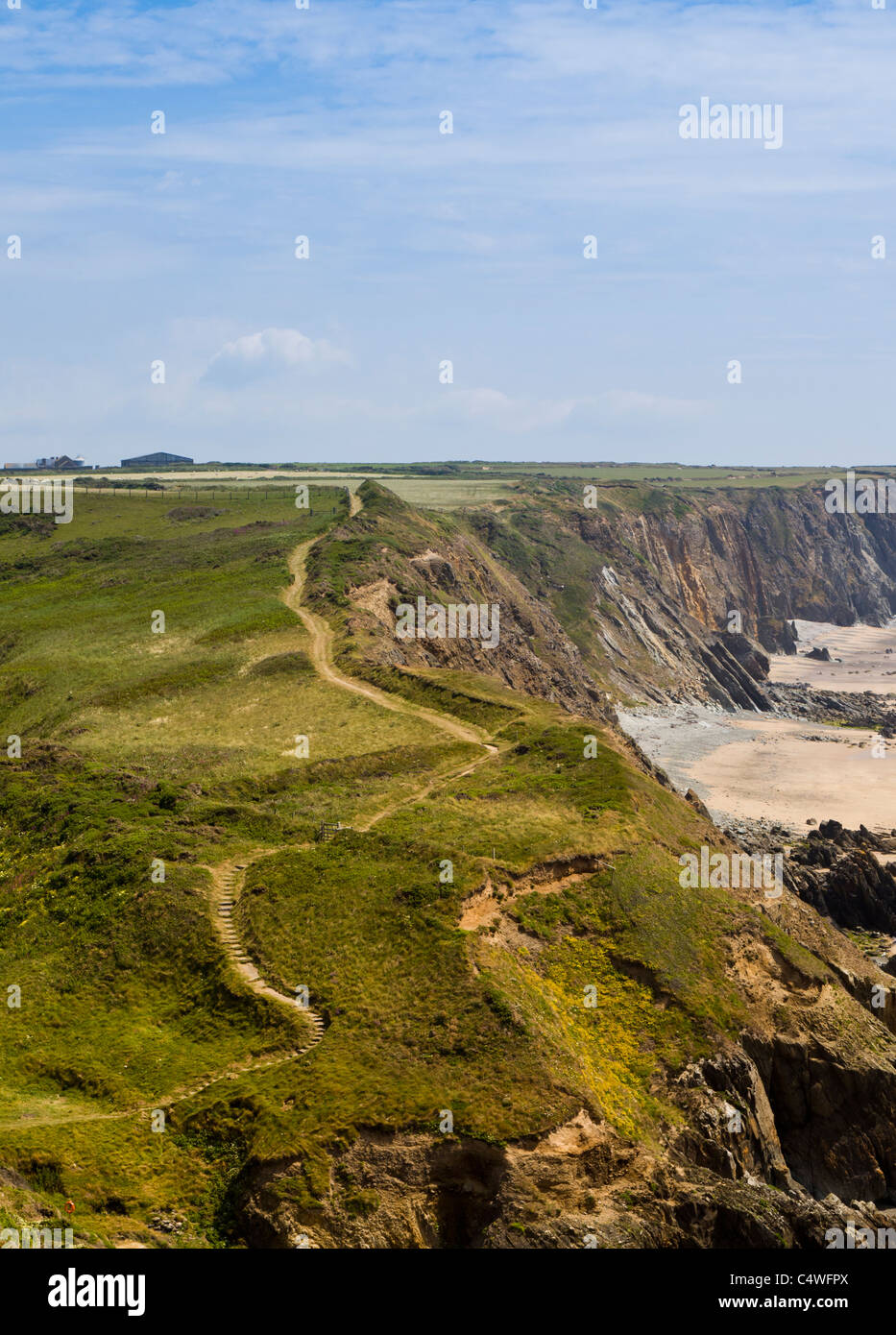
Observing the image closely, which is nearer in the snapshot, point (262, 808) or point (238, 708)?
point (262, 808)

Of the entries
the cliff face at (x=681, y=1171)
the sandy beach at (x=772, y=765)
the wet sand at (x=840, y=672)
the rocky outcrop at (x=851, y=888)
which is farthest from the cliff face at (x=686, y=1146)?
the wet sand at (x=840, y=672)

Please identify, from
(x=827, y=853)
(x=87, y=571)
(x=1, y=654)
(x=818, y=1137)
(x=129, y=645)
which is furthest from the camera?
(x=87, y=571)

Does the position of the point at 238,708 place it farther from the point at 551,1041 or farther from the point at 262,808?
the point at 551,1041

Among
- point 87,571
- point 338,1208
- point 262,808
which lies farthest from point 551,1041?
point 87,571

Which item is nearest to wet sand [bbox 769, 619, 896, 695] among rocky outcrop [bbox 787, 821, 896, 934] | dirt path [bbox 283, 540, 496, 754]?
rocky outcrop [bbox 787, 821, 896, 934]

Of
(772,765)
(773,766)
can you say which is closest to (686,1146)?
(773,766)

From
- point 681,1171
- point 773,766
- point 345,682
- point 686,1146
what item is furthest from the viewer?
point 773,766

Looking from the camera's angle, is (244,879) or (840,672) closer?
(244,879)

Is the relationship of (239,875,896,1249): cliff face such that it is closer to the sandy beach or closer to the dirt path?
the dirt path

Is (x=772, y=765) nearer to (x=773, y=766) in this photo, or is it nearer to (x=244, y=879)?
(x=773, y=766)
